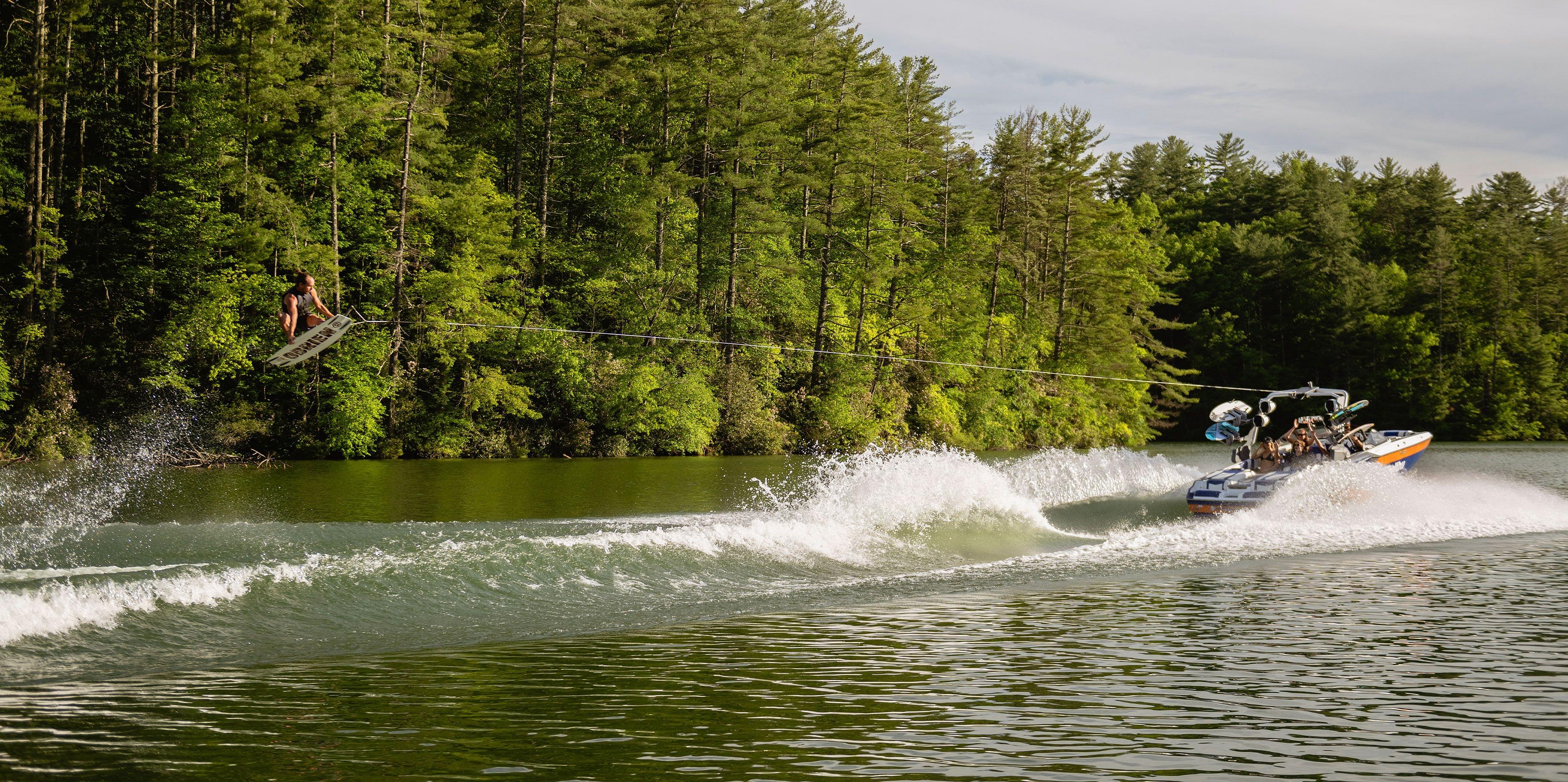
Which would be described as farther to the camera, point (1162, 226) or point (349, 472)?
point (1162, 226)

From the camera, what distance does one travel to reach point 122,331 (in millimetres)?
33688

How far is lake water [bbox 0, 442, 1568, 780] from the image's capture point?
6766 millimetres

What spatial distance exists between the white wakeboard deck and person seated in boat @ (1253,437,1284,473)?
16.9 metres

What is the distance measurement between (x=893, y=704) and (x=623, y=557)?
21.4ft

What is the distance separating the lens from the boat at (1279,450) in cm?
2123

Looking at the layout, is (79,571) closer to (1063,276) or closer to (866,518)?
(866,518)

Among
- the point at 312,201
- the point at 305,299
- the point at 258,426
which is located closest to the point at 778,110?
the point at 312,201

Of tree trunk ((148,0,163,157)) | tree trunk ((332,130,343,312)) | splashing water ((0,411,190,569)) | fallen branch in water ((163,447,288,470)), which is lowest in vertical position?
fallen branch in water ((163,447,288,470))

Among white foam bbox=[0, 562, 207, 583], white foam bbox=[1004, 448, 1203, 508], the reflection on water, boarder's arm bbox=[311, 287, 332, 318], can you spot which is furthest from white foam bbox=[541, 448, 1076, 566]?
boarder's arm bbox=[311, 287, 332, 318]

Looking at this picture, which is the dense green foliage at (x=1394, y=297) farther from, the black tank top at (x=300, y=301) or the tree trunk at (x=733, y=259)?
the black tank top at (x=300, y=301)

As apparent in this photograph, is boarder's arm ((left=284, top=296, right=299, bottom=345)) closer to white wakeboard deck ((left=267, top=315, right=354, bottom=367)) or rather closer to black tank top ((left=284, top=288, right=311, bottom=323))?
black tank top ((left=284, top=288, right=311, bottom=323))

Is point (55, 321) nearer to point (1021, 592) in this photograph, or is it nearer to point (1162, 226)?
point (1021, 592)

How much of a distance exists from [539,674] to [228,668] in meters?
2.52

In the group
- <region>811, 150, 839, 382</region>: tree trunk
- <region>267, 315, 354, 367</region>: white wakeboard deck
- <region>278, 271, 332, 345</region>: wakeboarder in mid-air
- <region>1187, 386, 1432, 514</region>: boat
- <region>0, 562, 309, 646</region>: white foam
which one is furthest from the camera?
<region>811, 150, 839, 382</region>: tree trunk
